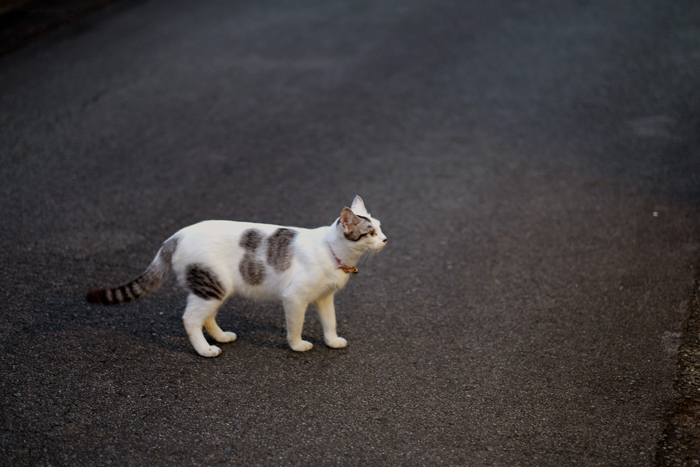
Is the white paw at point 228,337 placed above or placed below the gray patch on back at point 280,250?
below


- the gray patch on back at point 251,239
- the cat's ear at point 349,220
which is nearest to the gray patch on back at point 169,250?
the gray patch on back at point 251,239

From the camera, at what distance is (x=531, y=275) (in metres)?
5.13

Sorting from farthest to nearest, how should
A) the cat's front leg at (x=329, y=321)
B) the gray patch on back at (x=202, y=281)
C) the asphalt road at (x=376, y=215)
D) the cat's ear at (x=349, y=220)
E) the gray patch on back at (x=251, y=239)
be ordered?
the cat's front leg at (x=329, y=321) → the gray patch on back at (x=251, y=239) → the gray patch on back at (x=202, y=281) → the cat's ear at (x=349, y=220) → the asphalt road at (x=376, y=215)

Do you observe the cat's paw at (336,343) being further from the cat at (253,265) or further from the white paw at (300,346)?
the cat at (253,265)

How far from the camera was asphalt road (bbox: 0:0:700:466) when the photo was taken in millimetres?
3574

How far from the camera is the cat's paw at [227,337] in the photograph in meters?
4.19

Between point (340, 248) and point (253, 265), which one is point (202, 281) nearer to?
point (253, 265)

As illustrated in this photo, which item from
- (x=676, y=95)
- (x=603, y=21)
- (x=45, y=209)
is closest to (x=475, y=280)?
(x=45, y=209)

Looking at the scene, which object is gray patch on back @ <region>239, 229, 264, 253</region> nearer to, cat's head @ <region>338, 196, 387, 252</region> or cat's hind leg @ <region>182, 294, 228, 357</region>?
cat's hind leg @ <region>182, 294, 228, 357</region>

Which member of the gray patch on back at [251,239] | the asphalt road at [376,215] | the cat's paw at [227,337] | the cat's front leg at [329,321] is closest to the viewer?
the asphalt road at [376,215]

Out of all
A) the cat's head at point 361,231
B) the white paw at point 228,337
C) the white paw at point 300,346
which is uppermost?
the cat's head at point 361,231

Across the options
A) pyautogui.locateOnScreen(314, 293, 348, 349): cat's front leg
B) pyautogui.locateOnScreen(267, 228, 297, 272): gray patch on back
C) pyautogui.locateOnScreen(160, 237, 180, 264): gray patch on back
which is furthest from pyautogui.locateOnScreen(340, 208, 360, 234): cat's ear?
pyautogui.locateOnScreen(160, 237, 180, 264): gray patch on back

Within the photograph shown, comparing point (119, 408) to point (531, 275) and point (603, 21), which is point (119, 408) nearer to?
point (531, 275)

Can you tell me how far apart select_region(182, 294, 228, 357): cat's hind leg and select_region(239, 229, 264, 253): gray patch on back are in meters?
0.38
